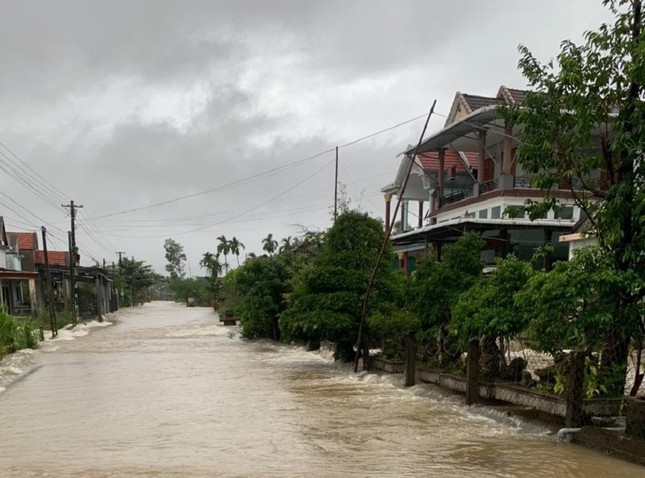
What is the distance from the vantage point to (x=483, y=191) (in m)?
22.5

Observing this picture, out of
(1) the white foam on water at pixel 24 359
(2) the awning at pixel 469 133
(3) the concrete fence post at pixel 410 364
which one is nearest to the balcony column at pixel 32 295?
(1) the white foam on water at pixel 24 359

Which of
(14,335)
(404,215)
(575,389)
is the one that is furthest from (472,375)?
(404,215)

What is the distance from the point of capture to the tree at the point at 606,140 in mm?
7816

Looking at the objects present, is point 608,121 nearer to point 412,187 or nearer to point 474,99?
point 474,99

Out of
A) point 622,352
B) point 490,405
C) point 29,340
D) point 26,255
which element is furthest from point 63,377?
point 26,255

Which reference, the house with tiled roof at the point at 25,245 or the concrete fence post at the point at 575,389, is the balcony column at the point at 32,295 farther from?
the concrete fence post at the point at 575,389

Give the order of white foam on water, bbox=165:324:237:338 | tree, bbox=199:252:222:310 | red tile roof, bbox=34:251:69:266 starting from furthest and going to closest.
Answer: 1. tree, bbox=199:252:222:310
2. red tile roof, bbox=34:251:69:266
3. white foam on water, bbox=165:324:237:338

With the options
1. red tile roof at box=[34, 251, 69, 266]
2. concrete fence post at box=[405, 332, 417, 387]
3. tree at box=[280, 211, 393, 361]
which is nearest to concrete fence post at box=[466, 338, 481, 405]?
concrete fence post at box=[405, 332, 417, 387]

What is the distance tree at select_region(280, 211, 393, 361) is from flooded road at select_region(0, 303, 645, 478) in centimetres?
125

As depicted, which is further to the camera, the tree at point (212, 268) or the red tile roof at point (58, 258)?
the tree at point (212, 268)

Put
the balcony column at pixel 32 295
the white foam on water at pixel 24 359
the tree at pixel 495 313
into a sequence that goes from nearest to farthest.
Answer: the tree at pixel 495 313 → the white foam on water at pixel 24 359 → the balcony column at pixel 32 295

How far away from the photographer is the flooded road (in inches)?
277

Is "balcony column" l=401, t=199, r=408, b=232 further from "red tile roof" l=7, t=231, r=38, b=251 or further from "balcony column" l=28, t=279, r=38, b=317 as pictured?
"red tile roof" l=7, t=231, r=38, b=251

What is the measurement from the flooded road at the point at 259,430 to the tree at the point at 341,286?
1254 millimetres
